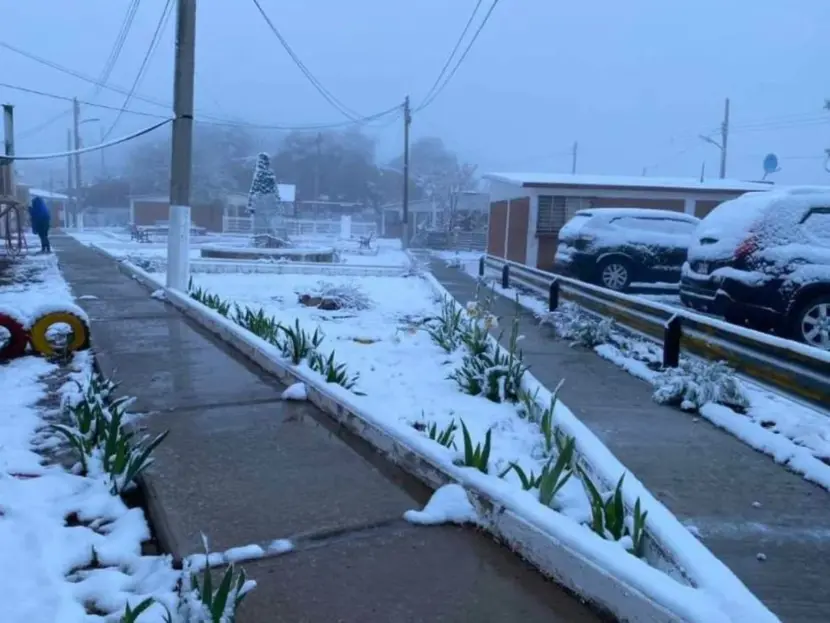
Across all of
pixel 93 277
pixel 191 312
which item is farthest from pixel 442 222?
pixel 191 312

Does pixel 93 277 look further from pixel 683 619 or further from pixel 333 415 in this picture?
pixel 683 619

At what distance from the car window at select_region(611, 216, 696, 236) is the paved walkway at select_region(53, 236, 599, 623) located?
9.85m

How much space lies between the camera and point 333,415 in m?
5.22

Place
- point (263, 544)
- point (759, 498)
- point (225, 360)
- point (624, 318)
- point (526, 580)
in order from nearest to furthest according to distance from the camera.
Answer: point (526, 580), point (263, 544), point (759, 498), point (225, 360), point (624, 318)

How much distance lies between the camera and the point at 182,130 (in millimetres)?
11750

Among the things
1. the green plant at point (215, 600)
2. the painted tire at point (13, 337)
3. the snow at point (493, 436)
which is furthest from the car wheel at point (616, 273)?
the green plant at point (215, 600)

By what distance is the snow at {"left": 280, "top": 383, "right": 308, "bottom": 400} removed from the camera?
565cm

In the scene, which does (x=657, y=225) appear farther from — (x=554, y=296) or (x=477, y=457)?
(x=477, y=457)

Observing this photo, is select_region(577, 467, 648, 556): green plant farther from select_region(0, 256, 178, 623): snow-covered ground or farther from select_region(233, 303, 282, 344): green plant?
select_region(233, 303, 282, 344): green plant

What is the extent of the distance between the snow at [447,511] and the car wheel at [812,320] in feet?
18.8

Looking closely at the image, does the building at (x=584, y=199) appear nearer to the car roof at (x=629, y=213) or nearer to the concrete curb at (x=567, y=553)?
the car roof at (x=629, y=213)

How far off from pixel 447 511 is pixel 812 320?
5.95 metres

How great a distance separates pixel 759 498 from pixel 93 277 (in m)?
14.4

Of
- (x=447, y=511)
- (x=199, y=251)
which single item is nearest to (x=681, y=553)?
(x=447, y=511)
